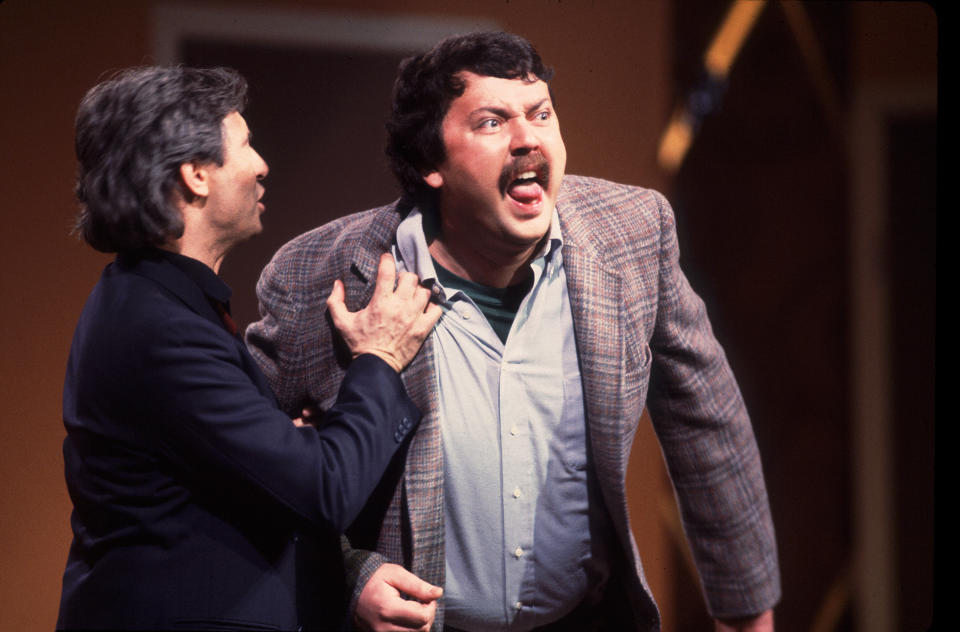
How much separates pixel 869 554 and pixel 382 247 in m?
1.66

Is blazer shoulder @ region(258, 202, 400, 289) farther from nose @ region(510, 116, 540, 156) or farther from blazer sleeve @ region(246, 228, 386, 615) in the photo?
nose @ region(510, 116, 540, 156)

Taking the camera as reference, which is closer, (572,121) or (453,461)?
(453,461)

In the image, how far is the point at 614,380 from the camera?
1.74 meters

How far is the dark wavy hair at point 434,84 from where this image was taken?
176cm

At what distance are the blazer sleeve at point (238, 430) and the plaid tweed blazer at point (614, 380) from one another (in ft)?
0.57

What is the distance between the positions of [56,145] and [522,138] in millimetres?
1039

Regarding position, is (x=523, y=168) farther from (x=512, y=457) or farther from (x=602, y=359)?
(x=512, y=457)

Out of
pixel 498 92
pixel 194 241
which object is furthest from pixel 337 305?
pixel 498 92

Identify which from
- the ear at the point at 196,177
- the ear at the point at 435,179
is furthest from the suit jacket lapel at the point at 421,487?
the ear at the point at 196,177

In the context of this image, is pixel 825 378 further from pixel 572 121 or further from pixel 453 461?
pixel 453 461

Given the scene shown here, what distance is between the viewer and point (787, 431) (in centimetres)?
246

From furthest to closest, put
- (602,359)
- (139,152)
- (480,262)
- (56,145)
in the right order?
1. (56,145)
2. (480,262)
3. (602,359)
4. (139,152)

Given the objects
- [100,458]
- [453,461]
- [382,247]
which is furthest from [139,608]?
[382,247]

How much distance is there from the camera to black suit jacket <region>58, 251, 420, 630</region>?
1.44 meters
